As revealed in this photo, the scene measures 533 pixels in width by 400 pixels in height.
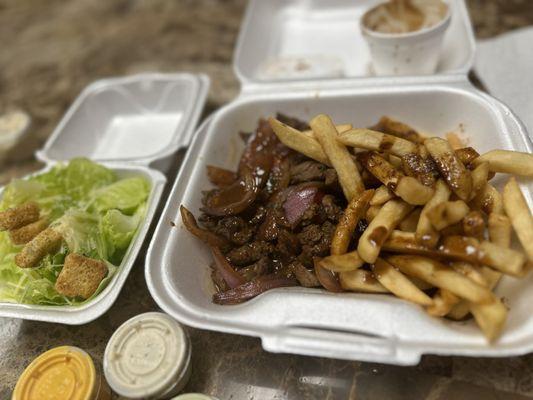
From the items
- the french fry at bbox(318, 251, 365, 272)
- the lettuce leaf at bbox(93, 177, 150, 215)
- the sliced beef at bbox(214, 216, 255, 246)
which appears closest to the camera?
the french fry at bbox(318, 251, 365, 272)

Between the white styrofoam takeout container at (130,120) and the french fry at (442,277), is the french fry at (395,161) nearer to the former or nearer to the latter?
the french fry at (442,277)

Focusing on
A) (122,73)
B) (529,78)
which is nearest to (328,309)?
(529,78)

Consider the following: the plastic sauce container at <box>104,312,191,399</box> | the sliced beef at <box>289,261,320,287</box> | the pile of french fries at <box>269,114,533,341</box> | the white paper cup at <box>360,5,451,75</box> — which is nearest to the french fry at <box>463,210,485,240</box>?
the pile of french fries at <box>269,114,533,341</box>

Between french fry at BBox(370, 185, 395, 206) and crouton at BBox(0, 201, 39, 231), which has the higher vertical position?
french fry at BBox(370, 185, 395, 206)

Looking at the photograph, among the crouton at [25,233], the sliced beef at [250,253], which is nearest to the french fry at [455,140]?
the sliced beef at [250,253]

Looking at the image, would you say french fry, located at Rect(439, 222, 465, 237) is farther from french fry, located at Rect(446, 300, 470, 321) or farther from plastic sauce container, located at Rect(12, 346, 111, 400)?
plastic sauce container, located at Rect(12, 346, 111, 400)

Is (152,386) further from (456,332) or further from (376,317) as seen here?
(456,332)

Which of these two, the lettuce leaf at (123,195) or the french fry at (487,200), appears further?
the lettuce leaf at (123,195)
